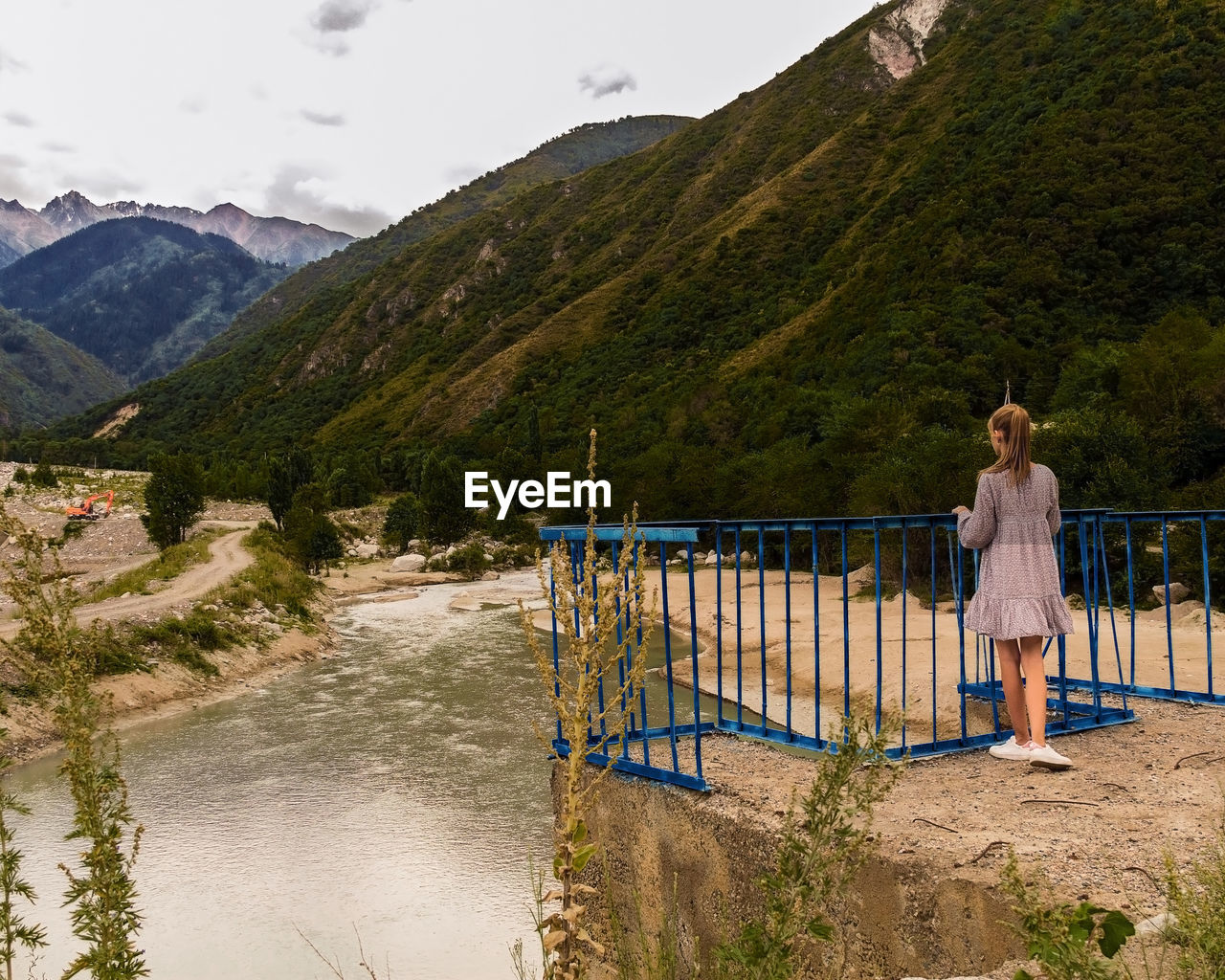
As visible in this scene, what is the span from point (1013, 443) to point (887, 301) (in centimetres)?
5385

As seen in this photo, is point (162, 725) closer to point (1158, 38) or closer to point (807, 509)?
point (807, 509)

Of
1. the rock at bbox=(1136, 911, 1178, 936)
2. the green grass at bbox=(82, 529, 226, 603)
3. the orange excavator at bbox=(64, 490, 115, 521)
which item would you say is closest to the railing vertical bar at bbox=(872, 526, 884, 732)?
the rock at bbox=(1136, 911, 1178, 936)

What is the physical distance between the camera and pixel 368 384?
126m

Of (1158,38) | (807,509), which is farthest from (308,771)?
(1158,38)

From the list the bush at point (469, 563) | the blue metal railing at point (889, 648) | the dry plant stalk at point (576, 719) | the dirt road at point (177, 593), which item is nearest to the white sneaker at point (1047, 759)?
the blue metal railing at point (889, 648)

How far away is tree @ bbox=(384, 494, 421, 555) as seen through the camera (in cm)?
5266

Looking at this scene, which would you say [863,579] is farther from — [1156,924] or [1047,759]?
[1156,924]

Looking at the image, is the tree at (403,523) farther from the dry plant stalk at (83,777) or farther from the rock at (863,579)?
the dry plant stalk at (83,777)

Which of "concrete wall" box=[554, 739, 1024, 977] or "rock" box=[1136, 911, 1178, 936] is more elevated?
"rock" box=[1136, 911, 1178, 936]

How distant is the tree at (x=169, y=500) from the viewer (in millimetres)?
40781

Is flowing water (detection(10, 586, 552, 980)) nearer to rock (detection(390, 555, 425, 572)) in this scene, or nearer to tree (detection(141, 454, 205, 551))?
rock (detection(390, 555, 425, 572))

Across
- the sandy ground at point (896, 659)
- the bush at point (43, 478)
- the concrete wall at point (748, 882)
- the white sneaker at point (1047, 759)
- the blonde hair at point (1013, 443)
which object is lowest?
the sandy ground at point (896, 659)

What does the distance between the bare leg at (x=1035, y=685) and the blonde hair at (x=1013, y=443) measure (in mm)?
1017

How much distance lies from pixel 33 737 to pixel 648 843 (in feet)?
46.3
